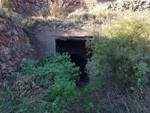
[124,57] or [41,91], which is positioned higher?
[124,57]

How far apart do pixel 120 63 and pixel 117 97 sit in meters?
0.95

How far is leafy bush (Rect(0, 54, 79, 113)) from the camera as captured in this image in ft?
12.7

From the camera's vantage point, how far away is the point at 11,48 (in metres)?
5.96

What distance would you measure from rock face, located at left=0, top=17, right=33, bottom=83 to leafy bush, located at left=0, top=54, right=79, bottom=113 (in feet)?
1.24

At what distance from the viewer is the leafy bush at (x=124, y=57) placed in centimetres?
471

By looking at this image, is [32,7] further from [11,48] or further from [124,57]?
[124,57]

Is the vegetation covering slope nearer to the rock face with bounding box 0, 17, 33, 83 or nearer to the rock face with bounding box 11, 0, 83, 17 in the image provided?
the rock face with bounding box 0, 17, 33, 83

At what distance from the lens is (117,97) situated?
4.91 metres

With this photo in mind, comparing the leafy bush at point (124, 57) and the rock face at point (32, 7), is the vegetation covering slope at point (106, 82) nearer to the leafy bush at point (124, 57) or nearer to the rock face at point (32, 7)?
the leafy bush at point (124, 57)

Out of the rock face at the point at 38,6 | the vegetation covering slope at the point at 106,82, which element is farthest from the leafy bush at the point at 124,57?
the rock face at the point at 38,6

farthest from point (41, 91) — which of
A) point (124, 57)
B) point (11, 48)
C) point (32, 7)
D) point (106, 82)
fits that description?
point (32, 7)

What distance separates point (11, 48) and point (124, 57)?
3692 millimetres

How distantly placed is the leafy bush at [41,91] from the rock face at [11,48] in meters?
0.38

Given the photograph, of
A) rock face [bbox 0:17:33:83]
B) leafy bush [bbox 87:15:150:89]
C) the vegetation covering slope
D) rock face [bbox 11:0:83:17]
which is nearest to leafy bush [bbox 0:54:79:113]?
the vegetation covering slope
